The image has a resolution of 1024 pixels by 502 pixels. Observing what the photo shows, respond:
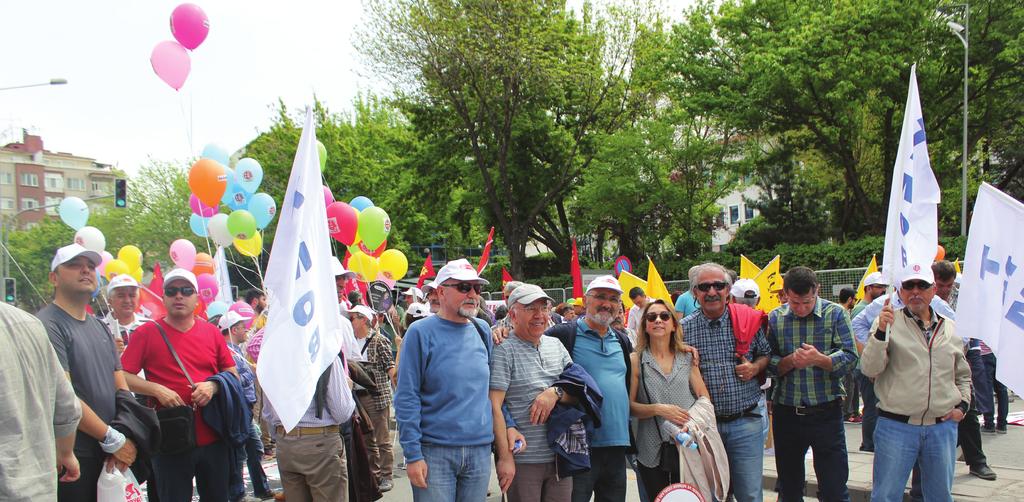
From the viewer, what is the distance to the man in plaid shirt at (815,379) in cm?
525

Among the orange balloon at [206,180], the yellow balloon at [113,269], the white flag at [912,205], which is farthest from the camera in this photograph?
the yellow balloon at [113,269]

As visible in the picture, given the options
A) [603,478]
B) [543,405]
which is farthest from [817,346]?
[543,405]

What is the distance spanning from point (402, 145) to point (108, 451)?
101 feet

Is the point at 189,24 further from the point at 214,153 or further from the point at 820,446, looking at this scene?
the point at 820,446

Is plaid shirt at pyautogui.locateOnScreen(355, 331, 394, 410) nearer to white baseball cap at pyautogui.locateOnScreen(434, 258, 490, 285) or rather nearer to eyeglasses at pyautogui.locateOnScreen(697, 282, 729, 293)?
white baseball cap at pyautogui.locateOnScreen(434, 258, 490, 285)

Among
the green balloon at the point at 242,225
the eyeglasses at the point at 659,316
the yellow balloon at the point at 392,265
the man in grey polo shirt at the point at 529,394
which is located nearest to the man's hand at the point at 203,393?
the man in grey polo shirt at the point at 529,394

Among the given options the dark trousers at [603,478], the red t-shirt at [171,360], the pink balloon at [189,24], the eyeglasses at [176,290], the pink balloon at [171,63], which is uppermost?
the pink balloon at [189,24]

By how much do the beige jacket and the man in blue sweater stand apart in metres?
2.59

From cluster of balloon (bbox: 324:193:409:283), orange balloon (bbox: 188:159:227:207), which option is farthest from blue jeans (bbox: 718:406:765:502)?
orange balloon (bbox: 188:159:227:207)

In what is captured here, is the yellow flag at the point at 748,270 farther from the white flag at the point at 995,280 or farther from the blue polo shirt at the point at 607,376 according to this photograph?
the blue polo shirt at the point at 607,376

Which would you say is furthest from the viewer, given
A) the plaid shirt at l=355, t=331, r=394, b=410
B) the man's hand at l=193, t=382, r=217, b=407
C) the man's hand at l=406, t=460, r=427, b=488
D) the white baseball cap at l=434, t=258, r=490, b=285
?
the plaid shirt at l=355, t=331, r=394, b=410

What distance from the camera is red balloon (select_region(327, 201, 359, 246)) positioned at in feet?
39.4

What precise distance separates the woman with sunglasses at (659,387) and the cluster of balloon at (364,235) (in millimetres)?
6905

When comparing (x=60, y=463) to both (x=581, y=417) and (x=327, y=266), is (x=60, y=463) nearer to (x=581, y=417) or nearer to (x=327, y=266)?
(x=327, y=266)
